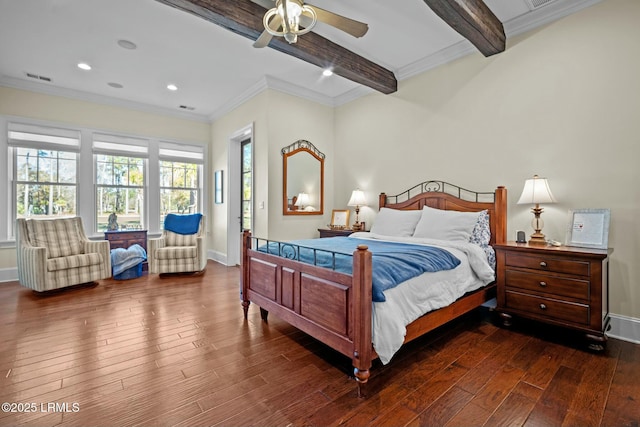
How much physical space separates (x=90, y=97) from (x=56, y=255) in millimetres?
2728

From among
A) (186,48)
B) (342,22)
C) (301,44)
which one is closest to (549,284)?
(342,22)

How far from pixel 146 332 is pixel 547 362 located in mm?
3220

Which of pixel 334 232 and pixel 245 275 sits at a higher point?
pixel 334 232

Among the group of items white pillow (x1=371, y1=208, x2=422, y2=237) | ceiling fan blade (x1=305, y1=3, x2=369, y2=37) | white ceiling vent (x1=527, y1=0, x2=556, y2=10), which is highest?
white ceiling vent (x1=527, y1=0, x2=556, y2=10)

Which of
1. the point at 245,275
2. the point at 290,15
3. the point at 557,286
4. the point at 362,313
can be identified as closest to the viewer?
the point at 362,313

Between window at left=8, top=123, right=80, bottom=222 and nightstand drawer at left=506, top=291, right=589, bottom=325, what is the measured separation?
20.9ft

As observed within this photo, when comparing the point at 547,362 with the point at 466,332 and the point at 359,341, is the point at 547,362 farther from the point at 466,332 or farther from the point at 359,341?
the point at 359,341

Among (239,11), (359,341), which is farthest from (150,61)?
(359,341)

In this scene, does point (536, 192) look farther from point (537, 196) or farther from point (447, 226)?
point (447, 226)

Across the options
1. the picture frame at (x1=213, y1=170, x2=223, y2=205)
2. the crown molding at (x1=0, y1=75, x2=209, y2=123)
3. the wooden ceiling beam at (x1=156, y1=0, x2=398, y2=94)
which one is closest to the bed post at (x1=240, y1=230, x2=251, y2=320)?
the wooden ceiling beam at (x1=156, y1=0, x2=398, y2=94)

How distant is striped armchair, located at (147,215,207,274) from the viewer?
15.3 ft

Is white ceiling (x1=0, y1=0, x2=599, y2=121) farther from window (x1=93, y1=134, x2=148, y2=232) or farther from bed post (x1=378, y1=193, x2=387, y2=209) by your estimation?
bed post (x1=378, y1=193, x2=387, y2=209)

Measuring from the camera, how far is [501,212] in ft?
10.3

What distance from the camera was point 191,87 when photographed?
4.75m
